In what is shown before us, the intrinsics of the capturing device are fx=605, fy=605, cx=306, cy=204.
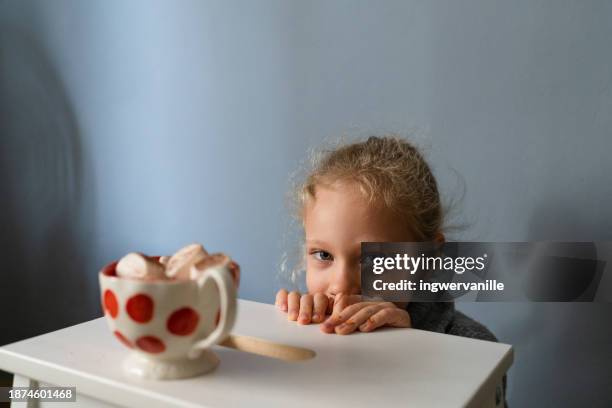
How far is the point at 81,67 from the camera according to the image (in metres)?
1.31

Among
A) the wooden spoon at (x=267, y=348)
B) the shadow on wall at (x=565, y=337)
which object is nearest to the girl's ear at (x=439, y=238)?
the shadow on wall at (x=565, y=337)

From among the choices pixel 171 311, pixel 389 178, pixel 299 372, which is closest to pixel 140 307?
pixel 171 311

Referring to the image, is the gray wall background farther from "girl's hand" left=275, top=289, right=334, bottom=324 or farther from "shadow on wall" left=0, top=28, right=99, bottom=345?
"girl's hand" left=275, top=289, right=334, bottom=324

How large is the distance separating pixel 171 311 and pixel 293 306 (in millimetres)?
233

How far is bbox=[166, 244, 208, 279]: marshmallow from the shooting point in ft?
1.37

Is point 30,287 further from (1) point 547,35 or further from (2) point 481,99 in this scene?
(1) point 547,35

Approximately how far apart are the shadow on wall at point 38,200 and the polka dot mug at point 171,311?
1.01 metres

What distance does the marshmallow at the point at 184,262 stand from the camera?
416 millimetres

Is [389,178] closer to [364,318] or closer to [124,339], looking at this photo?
[364,318]

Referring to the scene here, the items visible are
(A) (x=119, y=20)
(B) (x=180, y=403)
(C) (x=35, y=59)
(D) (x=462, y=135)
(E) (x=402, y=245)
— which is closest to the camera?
(B) (x=180, y=403)

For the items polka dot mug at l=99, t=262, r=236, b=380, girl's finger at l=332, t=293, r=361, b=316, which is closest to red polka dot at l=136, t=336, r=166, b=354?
polka dot mug at l=99, t=262, r=236, b=380

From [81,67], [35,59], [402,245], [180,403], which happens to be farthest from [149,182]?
[180,403]

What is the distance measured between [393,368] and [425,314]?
40 cm

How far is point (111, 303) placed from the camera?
0.41 meters
